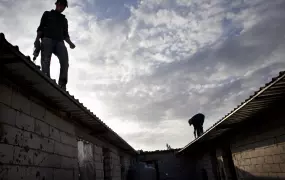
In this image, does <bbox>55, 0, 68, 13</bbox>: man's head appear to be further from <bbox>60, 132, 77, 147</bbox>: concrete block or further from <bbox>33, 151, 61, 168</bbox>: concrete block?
<bbox>33, 151, 61, 168</bbox>: concrete block

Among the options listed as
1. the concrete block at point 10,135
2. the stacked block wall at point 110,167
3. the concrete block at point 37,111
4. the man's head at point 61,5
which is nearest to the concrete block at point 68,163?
the concrete block at point 37,111

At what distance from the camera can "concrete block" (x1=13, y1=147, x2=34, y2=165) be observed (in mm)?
3165

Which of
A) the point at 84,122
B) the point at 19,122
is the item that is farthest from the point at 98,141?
the point at 19,122

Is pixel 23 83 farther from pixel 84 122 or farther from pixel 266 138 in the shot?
pixel 266 138

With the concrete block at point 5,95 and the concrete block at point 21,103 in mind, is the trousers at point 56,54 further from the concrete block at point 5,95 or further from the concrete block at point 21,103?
the concrete block at point 5,95

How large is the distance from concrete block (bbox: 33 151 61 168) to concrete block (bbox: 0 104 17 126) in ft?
2.42

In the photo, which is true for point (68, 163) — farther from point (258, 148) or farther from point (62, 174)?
point (258, 148)

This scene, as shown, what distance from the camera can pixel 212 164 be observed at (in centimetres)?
1077

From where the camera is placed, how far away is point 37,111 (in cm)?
388

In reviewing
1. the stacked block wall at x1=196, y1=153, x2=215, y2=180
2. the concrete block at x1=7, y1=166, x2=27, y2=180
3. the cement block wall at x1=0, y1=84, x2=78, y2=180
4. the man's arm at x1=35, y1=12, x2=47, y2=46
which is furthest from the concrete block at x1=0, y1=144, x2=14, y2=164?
the stacked block wall at x1=196, y1=153, x2=215, y2=180

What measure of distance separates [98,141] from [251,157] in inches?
181

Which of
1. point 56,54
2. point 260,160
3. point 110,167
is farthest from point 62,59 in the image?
point 260,160

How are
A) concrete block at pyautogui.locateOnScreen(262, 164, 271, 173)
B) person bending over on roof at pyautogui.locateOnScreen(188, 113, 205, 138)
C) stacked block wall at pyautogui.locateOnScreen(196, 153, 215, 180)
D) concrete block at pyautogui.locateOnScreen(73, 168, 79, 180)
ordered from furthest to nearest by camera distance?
1. person bending over on roof at pyautogui.locateOnScreen(188, 113, 205, 138)
2. stacked block wall at pyautogui.locateOnScreen(196, 153, 215, 180)
3. concrete block at pyautogui.locateOnScreen(262, 164, 271, 173)
4. concrete block at pyautogui.locateOnScreen(73, 168, 79, 180)

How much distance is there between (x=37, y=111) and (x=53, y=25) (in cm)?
257
